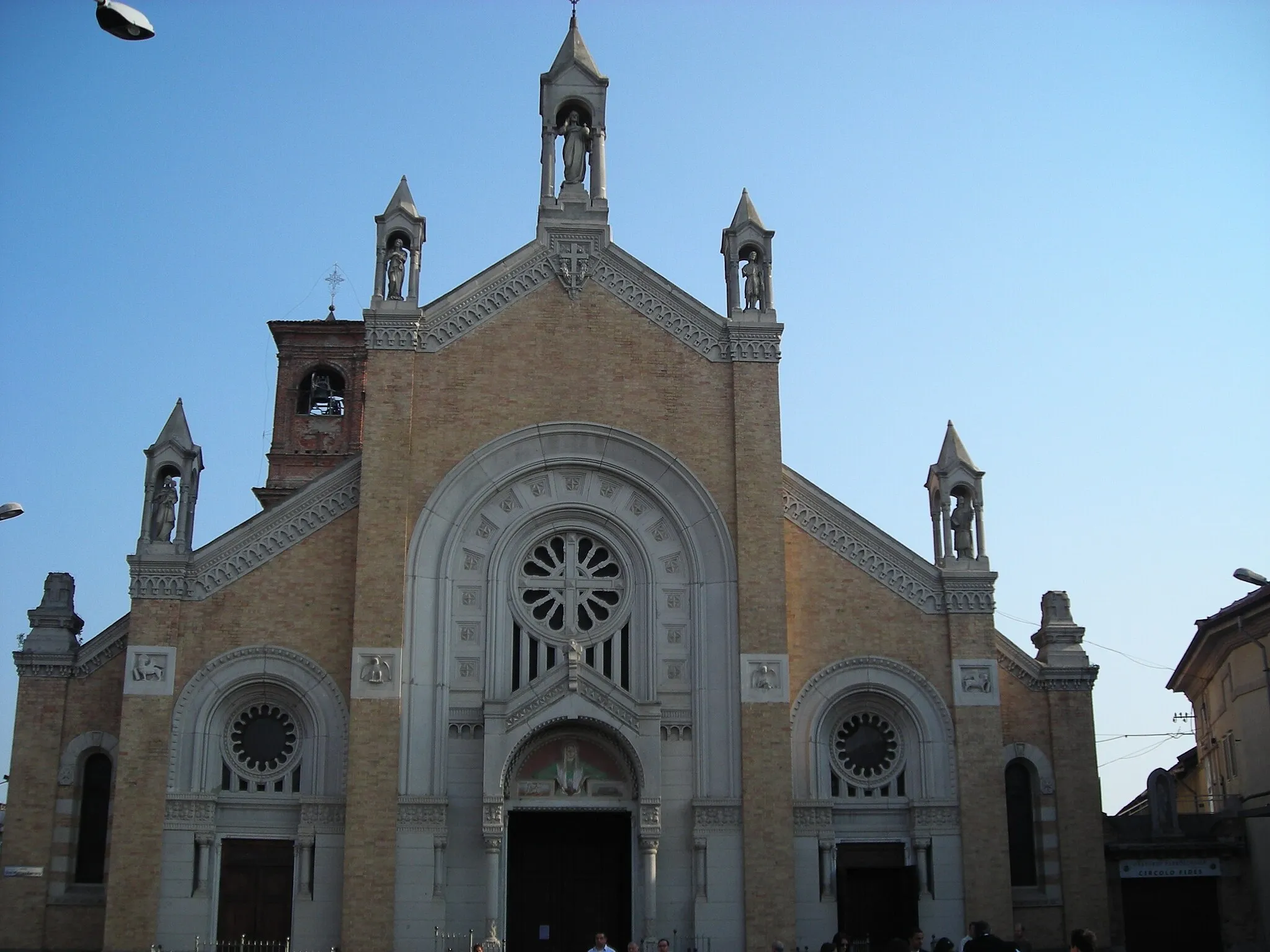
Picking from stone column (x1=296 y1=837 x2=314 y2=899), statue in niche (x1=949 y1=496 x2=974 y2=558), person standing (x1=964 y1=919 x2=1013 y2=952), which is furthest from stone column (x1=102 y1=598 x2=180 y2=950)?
person standing (x1=964 y1=919 x2=1013 y2=952)

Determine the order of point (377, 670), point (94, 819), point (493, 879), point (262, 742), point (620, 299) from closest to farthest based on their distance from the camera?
point (493, 879), point (377, 670), point (262, 742), point (94, 819), point (620, 299)

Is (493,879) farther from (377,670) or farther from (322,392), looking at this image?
(322,392)

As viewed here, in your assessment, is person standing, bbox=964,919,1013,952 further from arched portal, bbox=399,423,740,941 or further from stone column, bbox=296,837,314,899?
stone column, bbox=296,837,314,899

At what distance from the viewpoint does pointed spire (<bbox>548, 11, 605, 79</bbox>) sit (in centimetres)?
3281

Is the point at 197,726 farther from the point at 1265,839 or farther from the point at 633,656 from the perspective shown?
the point at 1265,839

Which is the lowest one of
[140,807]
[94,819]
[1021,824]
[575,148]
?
[1021,824]

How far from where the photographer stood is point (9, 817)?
93.5 feet

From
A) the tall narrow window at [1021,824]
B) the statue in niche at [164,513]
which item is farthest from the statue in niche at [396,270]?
the tall narrow window at [1021,824]

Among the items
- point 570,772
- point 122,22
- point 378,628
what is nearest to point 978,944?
point 122,22

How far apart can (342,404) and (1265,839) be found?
28.4 metres

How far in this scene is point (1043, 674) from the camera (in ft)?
101

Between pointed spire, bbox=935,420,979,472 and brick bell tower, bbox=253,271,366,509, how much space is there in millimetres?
19219

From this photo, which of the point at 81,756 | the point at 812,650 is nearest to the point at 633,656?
the point at 812,650

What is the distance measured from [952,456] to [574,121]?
11.3 m
